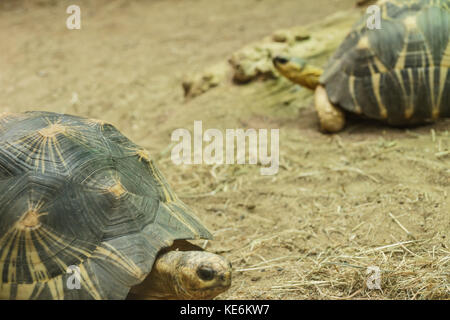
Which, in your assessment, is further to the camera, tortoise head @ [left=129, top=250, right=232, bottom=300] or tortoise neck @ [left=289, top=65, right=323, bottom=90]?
tortoise neck @ [left=289, top=65, right=323, bottom=90]

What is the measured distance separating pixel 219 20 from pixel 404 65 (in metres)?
5.30

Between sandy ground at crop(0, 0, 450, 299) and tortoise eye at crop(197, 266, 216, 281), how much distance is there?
0.51m

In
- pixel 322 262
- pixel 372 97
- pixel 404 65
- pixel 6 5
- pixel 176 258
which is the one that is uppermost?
pixel 6 5

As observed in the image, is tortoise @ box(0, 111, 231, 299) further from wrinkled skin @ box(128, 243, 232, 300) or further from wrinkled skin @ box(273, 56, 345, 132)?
wrinkled skin @ box(273, 56, 345, 132)

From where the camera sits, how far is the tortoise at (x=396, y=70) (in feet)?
12.1

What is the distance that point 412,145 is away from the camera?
346 cm

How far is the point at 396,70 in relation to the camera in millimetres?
3771

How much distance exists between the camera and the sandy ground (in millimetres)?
2223

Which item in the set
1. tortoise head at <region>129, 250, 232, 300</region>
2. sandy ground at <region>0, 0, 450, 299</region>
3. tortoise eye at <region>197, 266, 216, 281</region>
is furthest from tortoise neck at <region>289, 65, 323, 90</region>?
tortoise eye at <region>197, 266, 216, 281</region>

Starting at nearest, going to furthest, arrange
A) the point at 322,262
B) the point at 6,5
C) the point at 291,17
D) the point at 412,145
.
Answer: the point at 322,262, the point at 412,145, the point at 291,17, the point at 6,5

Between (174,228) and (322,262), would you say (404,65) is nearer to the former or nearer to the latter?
(322,262)

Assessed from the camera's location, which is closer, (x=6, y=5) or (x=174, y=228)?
(x=174, y=228)
